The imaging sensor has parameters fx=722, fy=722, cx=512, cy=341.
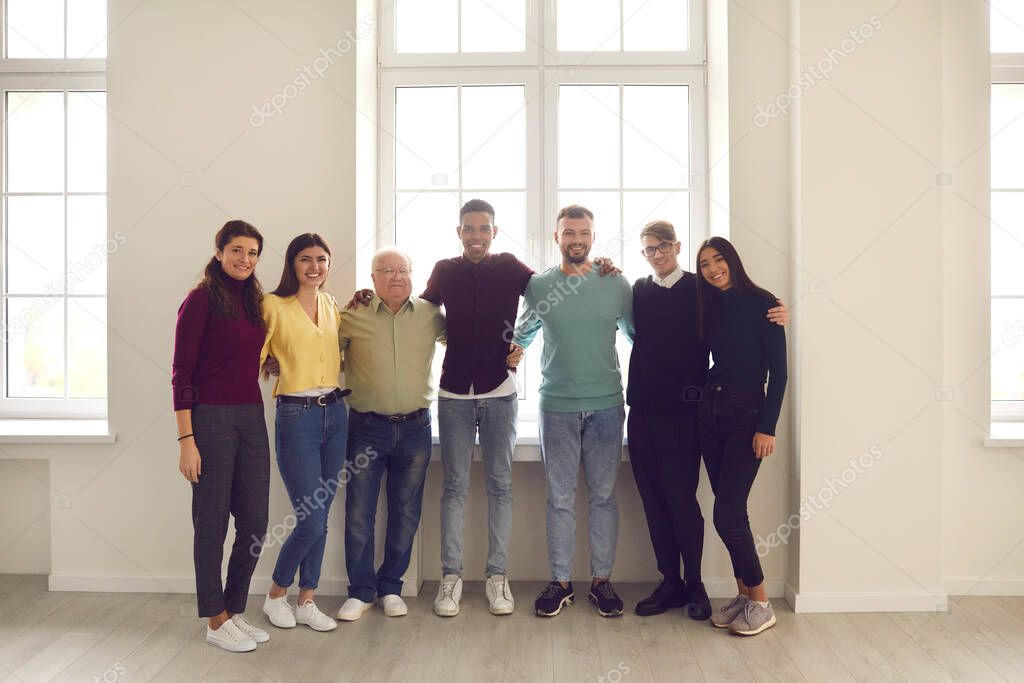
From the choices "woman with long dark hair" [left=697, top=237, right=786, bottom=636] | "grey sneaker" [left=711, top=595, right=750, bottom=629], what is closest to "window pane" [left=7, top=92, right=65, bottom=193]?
"woman with long dark hair" [left=697, top=237, right=786, bottom=636]

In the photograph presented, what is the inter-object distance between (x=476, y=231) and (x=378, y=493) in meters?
1.14

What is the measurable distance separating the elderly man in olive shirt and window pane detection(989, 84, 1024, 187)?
2.67 metres

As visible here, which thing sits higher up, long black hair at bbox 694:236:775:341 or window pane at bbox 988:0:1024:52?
window pane at bbox 988:0:1024:52

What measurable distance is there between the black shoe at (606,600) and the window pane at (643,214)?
4.59 ft

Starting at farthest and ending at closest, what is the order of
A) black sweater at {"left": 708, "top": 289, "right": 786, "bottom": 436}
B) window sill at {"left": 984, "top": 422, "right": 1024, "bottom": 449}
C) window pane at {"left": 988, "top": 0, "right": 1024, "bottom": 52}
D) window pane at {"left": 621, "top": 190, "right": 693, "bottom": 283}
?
window pane at {"left": 621, "top": 190, "right": 693, "bottom": 283}, window pane at {"left": 988, "top": 0, "right": 1024, "bottom": 52}, window sill at {"left": 984, "top": 422, "right": 1024, "bottom": 449}, black sweater at {"left": 708, "top": 289, "right": 786, "bottom": 436}

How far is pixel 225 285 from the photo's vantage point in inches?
101

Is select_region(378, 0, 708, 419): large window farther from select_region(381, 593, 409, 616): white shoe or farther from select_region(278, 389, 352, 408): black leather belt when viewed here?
select_region(381, 593, 409, 616): white shoe

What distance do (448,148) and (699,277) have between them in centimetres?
139

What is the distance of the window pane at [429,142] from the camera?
3451 millimetres

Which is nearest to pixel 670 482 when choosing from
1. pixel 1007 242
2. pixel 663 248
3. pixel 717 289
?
pixel 717 289

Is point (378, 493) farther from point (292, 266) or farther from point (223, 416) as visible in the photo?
point (292, 266)

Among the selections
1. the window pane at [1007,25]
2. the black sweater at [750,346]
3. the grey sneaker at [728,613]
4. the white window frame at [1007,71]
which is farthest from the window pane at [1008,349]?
the grey sneaker at [728,613]

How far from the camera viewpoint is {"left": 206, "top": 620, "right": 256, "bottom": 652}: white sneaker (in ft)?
8.43

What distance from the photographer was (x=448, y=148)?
3457 millimetres
